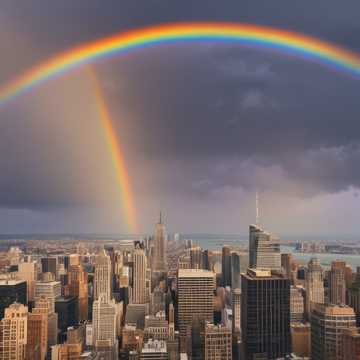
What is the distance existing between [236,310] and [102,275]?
6.15m

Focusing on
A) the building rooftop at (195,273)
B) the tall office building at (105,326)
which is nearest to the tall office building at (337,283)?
the building rooftop at (195,273)

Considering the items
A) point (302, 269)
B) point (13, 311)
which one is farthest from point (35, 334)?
point (302, 269)

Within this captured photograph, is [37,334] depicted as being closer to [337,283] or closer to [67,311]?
[67,311]

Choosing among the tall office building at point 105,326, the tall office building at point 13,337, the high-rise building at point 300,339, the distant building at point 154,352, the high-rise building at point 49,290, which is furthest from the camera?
the high-rise building at point 49,290

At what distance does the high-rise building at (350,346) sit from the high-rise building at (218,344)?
264 centimetres

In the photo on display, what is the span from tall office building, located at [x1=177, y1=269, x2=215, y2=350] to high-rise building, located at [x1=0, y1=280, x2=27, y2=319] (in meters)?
5.14

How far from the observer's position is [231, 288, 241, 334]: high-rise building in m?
12.9

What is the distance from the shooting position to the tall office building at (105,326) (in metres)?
12.0

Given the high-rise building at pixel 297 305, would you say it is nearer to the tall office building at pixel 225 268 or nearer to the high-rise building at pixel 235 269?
the high-rise building at pixel 235 269

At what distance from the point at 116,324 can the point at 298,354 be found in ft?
18.6

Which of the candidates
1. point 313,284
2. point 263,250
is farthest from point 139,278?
point 313,284

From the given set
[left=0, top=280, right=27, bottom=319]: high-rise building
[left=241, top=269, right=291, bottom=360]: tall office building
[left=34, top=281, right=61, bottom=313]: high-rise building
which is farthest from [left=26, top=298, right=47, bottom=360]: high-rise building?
[left=241, top=269, right=291, bottom=360]: tall office building

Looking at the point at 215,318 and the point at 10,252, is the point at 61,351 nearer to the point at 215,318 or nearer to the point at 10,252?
the point at 10,252

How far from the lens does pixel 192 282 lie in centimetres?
1748
